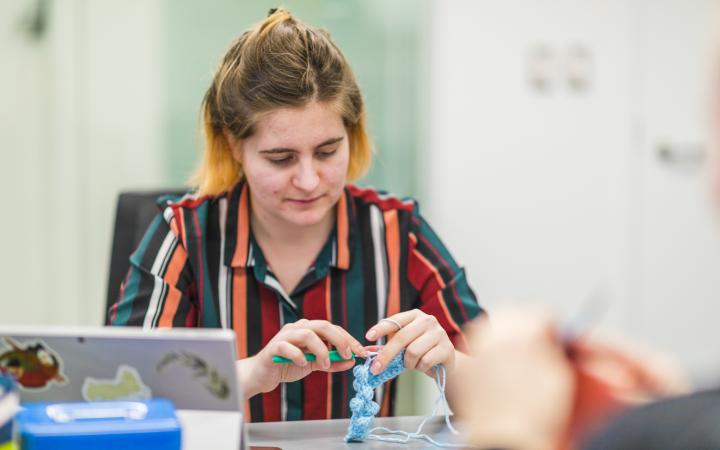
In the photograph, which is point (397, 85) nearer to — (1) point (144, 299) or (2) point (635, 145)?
(2) point (635, 145)

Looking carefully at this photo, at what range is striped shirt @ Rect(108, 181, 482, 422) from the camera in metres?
0.99

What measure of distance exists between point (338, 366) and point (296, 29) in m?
0.40

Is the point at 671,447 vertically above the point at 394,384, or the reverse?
the point at 671,447

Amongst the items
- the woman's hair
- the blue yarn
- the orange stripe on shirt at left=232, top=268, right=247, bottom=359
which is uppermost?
the woman's hair

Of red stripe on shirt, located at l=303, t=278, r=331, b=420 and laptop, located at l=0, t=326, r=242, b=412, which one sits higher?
laptop, located at l=0, t=326, r=242, b=412

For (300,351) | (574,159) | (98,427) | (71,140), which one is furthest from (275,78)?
(574,159)

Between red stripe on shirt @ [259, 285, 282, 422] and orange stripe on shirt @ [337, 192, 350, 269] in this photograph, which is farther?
orange stripe on shirt @ [337, 192, 350, 269]

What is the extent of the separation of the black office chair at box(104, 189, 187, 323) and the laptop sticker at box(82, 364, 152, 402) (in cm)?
47

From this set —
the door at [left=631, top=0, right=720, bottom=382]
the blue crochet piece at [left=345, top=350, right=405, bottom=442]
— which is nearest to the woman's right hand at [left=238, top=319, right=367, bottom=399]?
the blue crochet piece at [left=345, top=350, right=405, bottom=442]

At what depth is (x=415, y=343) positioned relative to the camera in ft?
2.77

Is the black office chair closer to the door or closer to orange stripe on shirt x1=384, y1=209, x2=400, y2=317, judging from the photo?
orange stripe on shirt x1=384, y1=209, x2=400, y2=317

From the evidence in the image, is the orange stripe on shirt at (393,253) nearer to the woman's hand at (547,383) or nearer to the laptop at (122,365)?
the laptop at (122,365)

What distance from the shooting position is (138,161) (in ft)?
6.59

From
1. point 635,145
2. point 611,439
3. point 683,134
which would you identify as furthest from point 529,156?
point 611,439
